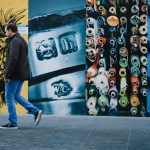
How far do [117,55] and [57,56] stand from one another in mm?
1257

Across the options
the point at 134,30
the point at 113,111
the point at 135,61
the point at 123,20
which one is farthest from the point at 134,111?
the point at 123,20

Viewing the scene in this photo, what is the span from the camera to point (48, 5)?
10.2 m

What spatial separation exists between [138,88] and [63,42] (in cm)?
183

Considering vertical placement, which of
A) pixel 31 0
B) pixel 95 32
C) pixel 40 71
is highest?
pixel 31 0

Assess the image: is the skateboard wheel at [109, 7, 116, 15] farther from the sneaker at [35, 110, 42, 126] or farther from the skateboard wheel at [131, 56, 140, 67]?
the sneaker at [35, 110, 42, 126]

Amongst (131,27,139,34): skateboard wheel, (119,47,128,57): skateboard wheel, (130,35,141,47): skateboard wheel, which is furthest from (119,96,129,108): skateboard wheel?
(131,27,139,34): skateboard wheel

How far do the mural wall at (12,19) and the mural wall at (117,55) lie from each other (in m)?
1.34

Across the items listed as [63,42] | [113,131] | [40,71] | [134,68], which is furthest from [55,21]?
[113,131]

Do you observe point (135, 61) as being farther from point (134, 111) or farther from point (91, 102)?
point (91, 102)

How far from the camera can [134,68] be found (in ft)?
32.7

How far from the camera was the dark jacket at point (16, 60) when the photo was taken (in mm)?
8250

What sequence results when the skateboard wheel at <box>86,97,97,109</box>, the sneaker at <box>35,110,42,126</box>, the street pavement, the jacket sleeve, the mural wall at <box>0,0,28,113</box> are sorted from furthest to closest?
the mural wall at <box>0,0,28,113</box>
the skateboard wheel at <box>86,97,97,109</box>
the sneaker at <box>35,110,42,126</box>
the jacket sleeve
the street pavement

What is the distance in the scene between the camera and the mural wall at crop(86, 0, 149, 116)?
9.95m

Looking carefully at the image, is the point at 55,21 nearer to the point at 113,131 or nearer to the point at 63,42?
the point at 63,42
